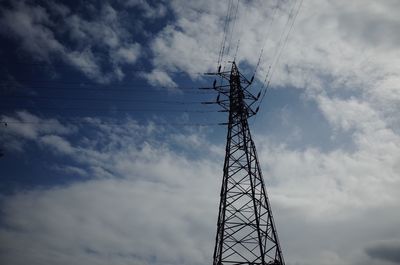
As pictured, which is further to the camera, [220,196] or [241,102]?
[241,102]

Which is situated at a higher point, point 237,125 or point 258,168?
point 237,125

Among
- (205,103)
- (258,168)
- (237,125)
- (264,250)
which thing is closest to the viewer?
(264,250)

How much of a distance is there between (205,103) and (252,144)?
470cm

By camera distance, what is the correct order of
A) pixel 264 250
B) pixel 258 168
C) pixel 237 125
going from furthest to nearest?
pixel 237 125 < pixel 258 168 < pixel 264 250

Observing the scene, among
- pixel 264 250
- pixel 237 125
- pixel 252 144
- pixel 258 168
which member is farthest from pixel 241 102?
pixel 264 250

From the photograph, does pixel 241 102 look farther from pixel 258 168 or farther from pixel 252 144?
pixel 258 168

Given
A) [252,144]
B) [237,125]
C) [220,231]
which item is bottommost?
[220,231]

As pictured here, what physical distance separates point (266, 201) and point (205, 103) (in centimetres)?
800

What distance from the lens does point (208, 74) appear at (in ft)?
69.1

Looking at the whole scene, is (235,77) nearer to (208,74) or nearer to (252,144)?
(208,74)

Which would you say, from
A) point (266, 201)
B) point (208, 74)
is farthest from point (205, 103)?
point (266, 201)

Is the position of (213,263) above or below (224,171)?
below

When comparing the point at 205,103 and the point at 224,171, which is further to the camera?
the point at 205,103

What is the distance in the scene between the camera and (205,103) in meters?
19.9
